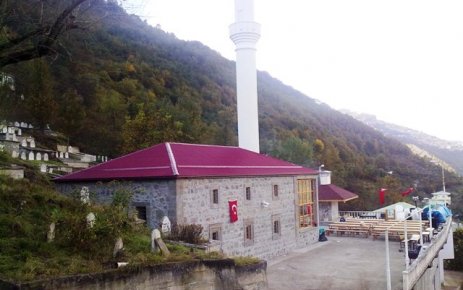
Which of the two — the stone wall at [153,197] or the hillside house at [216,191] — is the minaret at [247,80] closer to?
the hillside house at [216,191]

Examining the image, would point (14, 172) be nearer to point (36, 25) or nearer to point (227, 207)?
point (227, 207)

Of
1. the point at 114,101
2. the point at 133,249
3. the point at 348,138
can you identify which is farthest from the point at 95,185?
the point at 348,138

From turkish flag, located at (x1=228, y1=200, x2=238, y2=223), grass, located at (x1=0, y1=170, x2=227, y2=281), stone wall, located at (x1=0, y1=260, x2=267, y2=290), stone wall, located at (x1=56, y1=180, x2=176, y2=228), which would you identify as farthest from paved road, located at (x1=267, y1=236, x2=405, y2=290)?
grass, located at (x1=0, y1=170, x2=227, y2=281)

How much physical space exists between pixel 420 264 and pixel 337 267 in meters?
3.23

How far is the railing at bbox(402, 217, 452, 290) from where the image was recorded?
44.4ft

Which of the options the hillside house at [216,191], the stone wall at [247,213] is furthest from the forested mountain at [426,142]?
the hillside house at [216,191]

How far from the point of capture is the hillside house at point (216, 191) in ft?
51.6

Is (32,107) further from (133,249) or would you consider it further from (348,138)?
(348,138)

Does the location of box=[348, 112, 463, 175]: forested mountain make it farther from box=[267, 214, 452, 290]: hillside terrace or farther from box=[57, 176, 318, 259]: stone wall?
box=[57, 176, 318, 259]: stone wall

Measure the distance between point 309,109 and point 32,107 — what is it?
69.1 meters

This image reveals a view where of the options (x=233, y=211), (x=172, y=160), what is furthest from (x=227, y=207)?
(x=172, y=160)

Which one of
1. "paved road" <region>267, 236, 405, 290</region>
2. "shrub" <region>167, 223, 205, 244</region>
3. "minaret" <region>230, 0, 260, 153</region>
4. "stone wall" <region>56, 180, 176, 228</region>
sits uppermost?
"minaret" <region>230, 0, 260, 153</region>

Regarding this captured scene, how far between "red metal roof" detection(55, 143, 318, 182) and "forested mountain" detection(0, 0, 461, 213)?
4651 mm

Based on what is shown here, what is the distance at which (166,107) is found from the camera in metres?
39.7
